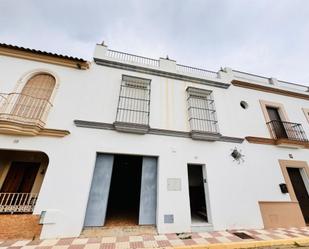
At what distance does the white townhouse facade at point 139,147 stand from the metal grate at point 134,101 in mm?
50

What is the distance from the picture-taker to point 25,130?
461 cm

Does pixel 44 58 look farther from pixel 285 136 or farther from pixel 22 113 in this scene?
pixel 285 136

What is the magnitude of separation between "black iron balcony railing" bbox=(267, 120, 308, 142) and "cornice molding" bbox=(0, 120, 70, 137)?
402 inches

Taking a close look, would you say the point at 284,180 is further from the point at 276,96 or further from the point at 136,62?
the point at 136,62

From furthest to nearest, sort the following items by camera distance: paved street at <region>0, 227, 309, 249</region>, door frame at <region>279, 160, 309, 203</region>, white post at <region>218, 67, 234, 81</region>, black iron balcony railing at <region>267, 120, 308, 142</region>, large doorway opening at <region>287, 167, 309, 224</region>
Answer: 1. white post at <region>218, 67, 234, 81</region>
2. black iron balcony railing at <region>267, 120, 308, 142</region>
3. large doorway opening at <region>287, 167, 309, 224</region>
4. door frame at <region>279, 160, 309, 203</region>
5. paved street at <region>0, 227, 309, 249</region>

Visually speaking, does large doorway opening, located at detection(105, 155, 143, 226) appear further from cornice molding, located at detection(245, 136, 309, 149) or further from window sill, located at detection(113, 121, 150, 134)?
cornice molding, located at detection(245, 136, 309, 149)

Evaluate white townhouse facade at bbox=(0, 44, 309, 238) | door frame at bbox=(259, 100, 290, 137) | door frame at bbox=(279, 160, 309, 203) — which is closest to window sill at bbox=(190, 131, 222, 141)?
white townhouse facade at bbox=(0, 44, 309, 238)

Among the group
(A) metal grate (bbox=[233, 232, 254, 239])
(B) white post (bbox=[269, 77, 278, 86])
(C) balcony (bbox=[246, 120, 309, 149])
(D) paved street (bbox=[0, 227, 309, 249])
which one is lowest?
(D) paved street (bbox=[0, 227, 309, 249])

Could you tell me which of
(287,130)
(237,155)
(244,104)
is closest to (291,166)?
(287,130)

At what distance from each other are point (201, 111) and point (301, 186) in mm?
6213

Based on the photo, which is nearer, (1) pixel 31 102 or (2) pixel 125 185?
(1) pixel 31 102

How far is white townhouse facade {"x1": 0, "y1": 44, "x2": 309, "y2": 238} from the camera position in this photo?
4659 mm

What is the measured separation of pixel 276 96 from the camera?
28.7ft

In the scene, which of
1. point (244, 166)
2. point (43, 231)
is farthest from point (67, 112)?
point (244, 166)
